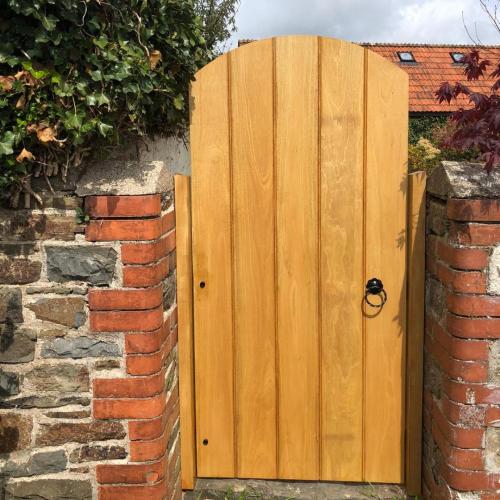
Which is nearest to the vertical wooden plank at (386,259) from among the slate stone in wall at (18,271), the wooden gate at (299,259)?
the wooden gate at (299,259)

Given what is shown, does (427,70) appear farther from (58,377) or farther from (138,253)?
(58,377)

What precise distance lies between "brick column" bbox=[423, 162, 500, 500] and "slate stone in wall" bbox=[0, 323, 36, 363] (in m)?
1.60

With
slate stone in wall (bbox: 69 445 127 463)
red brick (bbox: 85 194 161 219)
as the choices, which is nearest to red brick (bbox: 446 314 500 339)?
red brick (bbox: 85 194 161 219)

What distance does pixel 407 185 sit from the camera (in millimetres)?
2496

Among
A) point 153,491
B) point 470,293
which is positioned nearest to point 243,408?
point 153,491

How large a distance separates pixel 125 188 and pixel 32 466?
112cm

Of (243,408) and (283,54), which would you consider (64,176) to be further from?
(243,408)

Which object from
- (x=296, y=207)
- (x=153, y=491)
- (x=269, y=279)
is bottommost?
(x=153, y=491)

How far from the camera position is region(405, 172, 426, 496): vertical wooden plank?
8.13 feet

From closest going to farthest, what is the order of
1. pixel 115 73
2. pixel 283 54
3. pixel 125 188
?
pixel 115 73 < pixel 125 188 < pixel 283 54

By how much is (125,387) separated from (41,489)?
1.67ft

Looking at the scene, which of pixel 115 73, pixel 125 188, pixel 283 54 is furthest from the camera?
pixel 283 54

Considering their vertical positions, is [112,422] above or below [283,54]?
below

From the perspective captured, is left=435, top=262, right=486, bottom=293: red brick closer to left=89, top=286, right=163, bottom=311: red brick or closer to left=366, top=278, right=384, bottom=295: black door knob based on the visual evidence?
left=366, top=278, right=384, bottom=295: black door knob
